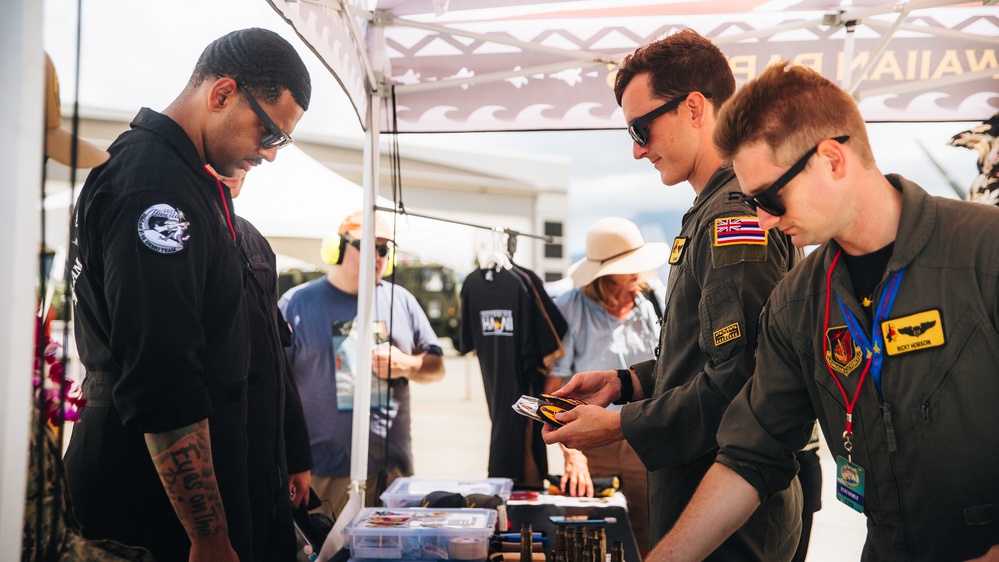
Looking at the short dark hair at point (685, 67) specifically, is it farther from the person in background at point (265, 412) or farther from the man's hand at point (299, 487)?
the man's hand at point (299, 487)

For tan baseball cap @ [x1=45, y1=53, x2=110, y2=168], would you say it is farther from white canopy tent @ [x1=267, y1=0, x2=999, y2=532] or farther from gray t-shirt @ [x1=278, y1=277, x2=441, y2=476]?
gray t-shirt @ [x1=278, y1=277, x2=441, y2=476]

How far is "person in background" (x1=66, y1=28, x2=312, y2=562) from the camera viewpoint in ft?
5.01

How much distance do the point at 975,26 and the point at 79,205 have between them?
4.40m

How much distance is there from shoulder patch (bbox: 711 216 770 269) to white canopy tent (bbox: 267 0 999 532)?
2217 millimetres

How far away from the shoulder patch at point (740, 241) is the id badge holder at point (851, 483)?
50 centimetres

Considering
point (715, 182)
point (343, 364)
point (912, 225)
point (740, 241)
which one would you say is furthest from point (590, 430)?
point (343, 364)

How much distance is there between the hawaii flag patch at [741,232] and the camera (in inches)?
73.5

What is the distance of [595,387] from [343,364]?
2.26m

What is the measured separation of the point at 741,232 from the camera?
1.87 metres

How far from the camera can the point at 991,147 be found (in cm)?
418

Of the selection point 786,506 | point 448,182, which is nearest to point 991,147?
point 786,506

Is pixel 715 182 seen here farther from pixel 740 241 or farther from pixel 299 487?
pixel 299 487

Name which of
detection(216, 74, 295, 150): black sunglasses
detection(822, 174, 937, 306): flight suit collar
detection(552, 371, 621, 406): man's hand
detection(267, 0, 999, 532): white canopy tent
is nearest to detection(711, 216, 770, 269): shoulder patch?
detection(822, 174, 937, 306): flight suit collar

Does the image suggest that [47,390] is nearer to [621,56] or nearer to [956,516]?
[956,516]
